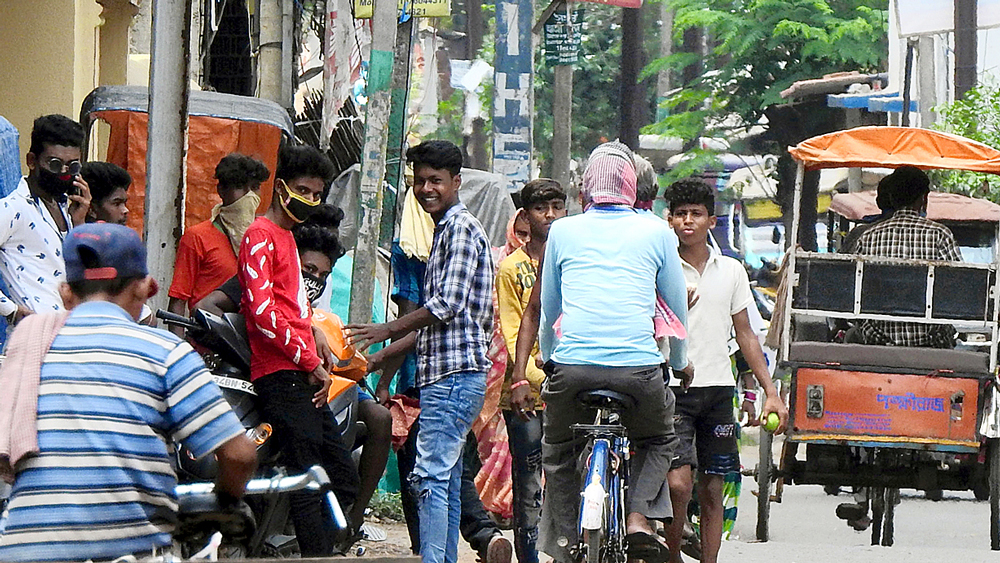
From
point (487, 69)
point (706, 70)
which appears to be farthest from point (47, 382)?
point (487, 69)

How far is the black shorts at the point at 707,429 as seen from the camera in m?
6.96

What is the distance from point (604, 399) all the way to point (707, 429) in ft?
4.82

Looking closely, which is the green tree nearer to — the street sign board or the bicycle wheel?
the street sign board

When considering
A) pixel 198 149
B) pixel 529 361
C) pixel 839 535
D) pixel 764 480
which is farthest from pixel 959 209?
pixel 529 361

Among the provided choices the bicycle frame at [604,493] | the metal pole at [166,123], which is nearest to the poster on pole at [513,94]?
the metal pole at [166,123]

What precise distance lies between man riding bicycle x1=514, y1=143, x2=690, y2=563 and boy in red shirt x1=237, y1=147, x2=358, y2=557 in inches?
36.3

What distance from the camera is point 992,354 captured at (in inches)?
353

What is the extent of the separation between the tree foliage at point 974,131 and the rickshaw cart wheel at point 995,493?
26.4 ft

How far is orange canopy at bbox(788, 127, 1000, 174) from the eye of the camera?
9.39 m

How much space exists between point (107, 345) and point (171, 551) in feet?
1.68

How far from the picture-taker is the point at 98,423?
3289mm

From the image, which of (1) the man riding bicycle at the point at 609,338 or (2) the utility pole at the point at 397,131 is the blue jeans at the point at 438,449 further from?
(2) the utility pole at the point at 397,131

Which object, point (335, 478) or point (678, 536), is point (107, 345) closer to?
point (335, 478)

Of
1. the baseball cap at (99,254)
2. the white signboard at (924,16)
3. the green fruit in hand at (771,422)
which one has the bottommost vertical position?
the green fruit in hand at (771,422)
